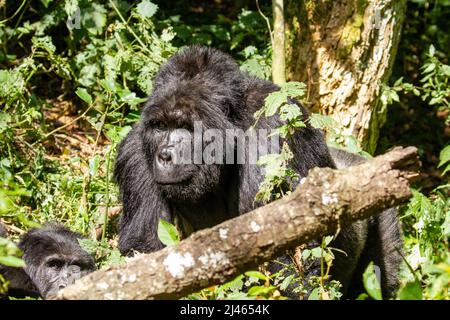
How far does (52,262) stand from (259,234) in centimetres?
241

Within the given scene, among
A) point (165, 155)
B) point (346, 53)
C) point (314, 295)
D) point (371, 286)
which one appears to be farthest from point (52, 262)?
point (346, 53)

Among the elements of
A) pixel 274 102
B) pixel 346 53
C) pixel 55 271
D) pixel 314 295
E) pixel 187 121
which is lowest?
pixel 55 271

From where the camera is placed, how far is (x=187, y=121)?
17.3ft

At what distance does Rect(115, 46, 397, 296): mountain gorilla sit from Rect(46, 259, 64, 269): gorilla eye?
57cm

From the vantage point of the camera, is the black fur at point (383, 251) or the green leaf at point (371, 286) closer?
the green leaf at point (371, 286)

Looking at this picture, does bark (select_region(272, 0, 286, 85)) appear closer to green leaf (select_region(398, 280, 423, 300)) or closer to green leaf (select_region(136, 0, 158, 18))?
green leaf (select_region(136, 0, 158, 18))

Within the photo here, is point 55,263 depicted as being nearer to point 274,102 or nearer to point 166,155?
point 166,155

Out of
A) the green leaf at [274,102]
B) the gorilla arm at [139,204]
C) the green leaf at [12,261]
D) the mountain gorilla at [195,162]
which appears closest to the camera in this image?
the green leaf at [12,261]

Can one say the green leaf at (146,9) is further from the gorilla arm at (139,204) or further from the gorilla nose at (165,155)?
the gorilla nose at (165,155)

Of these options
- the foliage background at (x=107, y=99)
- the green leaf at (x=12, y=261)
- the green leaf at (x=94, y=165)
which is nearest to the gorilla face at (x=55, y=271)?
the foliage background at (x=107, y=99)

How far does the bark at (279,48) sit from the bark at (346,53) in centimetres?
36

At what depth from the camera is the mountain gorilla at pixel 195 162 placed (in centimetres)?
525

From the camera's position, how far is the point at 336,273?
5.54 m
